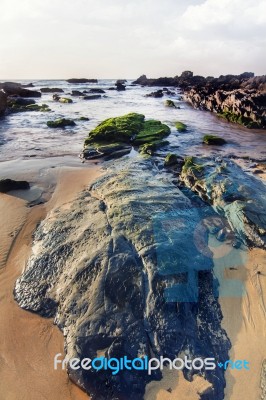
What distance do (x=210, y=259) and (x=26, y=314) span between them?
128 inches

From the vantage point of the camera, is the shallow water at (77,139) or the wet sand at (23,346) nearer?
Result: the wet sand at (23,346)

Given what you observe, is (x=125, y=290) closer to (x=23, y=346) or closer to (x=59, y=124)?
(x=23, y=346)

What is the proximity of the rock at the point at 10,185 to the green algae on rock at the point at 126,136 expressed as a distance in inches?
158

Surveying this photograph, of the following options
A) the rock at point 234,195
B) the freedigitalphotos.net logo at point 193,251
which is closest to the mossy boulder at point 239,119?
the rock at point 234,195

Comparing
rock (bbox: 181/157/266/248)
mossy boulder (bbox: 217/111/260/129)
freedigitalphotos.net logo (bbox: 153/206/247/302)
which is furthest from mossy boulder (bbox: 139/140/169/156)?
mossy boulder (bbox: 217/111/260/129)

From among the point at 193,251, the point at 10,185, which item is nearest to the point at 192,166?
the point at 193,251

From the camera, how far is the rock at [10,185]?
26.1ft

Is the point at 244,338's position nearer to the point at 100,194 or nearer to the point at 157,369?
the point at 157,369

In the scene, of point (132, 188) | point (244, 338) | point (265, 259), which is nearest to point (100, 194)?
point (132, 188)

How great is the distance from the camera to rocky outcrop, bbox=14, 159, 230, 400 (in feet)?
11.7

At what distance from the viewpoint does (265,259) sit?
5.35 metres

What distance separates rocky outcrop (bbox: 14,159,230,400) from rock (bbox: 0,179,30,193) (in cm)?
257

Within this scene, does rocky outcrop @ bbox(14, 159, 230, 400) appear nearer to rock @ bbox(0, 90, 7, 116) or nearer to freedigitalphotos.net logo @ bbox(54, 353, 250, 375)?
freedigitalphotos.net logo @ bbox(54, 353, 250, 375)

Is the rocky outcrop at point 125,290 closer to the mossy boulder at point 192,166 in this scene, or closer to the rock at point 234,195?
the rock at point 234,195
